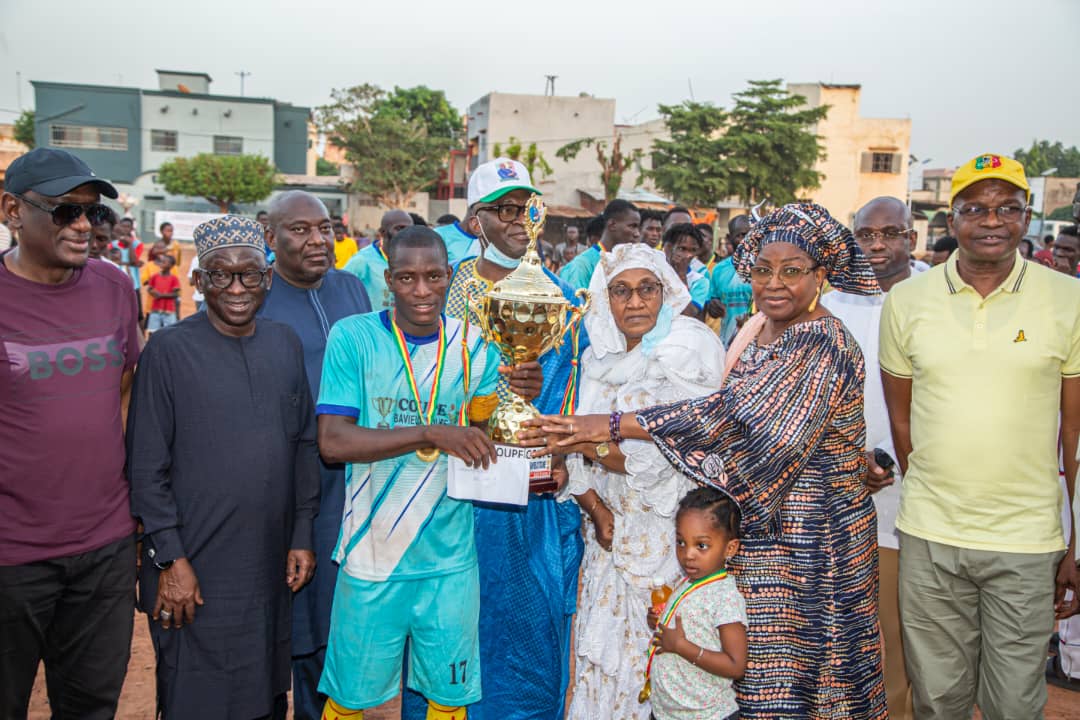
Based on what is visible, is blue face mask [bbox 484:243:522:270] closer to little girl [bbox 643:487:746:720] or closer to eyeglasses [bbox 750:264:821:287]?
eyeglasses [bbox 750:264:821:287]

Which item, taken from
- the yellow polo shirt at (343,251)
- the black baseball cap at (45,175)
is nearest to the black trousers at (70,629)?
the black baseball cap at (45,175)

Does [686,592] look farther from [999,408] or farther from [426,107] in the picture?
[426,107]

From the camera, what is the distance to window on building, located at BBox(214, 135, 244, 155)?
46406mm

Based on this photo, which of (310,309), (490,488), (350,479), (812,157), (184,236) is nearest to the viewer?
(490,488)

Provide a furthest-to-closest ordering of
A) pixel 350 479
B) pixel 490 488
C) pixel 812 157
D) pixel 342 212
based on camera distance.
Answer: pixel 342 212, pixel 812 157, pixel 350 479, pixel 490 488

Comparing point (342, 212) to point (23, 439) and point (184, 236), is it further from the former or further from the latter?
point (23, 439)

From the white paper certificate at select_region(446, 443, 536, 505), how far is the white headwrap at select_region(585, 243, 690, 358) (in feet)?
2.22

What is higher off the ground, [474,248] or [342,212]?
[342,212]

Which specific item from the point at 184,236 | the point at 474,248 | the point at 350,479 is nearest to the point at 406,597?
the point at 350,479

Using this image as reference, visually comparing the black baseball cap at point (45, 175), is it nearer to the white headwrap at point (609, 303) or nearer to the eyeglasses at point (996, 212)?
the white headwrap at point (609, 303)

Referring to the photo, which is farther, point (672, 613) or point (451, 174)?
point (451, 174)

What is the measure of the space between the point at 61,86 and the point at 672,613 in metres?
53.1

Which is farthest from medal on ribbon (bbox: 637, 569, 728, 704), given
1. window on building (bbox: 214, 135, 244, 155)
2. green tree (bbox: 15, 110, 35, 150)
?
green tree (bbox: 15, 110, 35, 150)

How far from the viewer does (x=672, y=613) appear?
292cm
